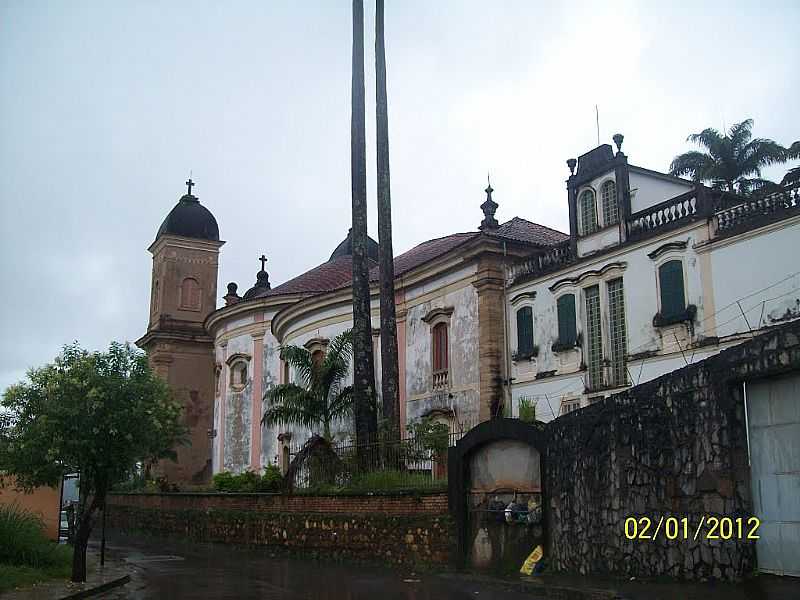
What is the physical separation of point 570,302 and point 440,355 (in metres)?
5.68

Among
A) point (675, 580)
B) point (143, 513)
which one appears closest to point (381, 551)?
point (675, 580)

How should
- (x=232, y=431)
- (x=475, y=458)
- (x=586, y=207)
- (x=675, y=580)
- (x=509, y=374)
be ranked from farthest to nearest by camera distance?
1. (x=232, y=431)
2. (x=509, y=374)
3. (x=586, y=207)
4. (x=475, y=458)
5. (x=675, y=580)

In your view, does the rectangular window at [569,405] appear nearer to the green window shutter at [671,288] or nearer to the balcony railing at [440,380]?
the green window shutter at [671,288]

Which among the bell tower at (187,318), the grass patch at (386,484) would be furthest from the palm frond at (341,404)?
the bell tower at (187,318)

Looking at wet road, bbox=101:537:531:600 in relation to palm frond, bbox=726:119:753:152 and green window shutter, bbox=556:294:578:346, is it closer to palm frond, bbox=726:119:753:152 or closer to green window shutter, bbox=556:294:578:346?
green window shutter, bbox=556:294:578:346

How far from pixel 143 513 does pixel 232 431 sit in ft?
26.2

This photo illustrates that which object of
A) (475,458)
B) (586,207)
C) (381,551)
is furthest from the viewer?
(586,207)

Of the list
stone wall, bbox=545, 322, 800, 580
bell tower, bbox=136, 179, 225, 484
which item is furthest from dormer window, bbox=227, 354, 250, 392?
stone wall, bbox=545, 322, 800, 580

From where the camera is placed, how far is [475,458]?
55.1 feet

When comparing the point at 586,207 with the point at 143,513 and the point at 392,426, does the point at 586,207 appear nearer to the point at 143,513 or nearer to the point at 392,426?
the point at 392,426

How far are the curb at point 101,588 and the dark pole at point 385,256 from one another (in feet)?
23.7

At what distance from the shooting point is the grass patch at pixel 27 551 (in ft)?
50.1

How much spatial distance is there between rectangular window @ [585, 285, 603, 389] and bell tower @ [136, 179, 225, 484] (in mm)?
27778
